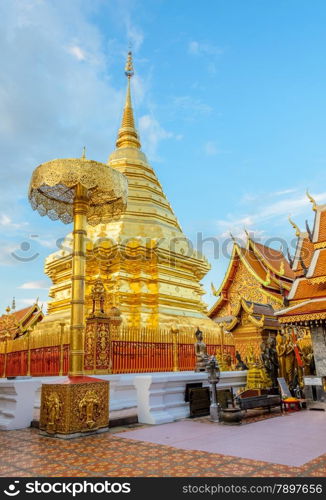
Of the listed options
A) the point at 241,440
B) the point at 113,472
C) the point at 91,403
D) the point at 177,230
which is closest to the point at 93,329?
the point at 91,403

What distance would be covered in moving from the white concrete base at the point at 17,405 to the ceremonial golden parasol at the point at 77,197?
1196mm

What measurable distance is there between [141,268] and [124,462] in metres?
9.90

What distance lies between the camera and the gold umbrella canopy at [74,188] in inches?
245

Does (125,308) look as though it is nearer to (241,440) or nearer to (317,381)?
(317,381)

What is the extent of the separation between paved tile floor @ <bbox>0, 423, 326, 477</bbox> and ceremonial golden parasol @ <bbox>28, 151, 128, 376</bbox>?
1.32 metres

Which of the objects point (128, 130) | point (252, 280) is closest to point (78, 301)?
point (128, 130)

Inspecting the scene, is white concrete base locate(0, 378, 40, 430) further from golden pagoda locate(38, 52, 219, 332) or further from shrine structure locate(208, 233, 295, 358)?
shrine structure locate(208, 233, 295, 358)

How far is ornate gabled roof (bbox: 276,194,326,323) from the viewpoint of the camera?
9.19m

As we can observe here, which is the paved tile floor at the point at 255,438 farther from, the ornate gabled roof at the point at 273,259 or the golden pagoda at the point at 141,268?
the ornate gabled roof at the point at 273,259

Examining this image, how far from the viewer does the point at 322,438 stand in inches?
206

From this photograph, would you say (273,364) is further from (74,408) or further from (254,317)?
(74,408)

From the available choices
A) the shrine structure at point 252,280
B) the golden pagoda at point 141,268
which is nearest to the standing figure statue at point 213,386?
the golden pagoda at point 141,268

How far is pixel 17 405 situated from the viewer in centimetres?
650

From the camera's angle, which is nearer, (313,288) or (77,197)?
(77,197)
